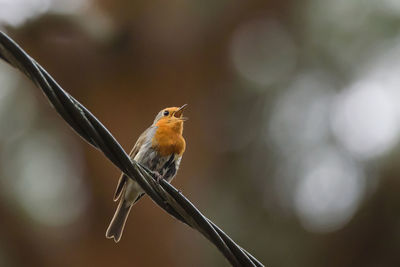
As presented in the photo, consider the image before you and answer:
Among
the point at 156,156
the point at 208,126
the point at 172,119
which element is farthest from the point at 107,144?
the point at 208,126

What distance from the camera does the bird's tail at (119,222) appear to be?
6.16 metres

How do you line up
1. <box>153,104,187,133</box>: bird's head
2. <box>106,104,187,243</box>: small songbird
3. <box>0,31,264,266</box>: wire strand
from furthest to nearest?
<box>153,104,187,133</box>: bird's head < <box>106,104,187,243</box>: small songbird < <box>0,31,264,266</box>: wire strand

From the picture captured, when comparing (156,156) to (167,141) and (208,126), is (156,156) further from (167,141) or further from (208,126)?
(208,126)

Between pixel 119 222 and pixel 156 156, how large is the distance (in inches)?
29.3

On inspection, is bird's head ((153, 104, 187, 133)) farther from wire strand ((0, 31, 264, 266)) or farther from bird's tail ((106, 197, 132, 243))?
wire strand ((0, 31, 264, 266))

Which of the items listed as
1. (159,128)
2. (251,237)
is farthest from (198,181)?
(159,128)

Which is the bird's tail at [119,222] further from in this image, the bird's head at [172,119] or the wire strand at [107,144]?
the wire strand at [107,144]

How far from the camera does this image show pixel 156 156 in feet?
19.4

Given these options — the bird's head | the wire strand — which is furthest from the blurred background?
the wire strand

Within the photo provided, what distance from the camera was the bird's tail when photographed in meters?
6.16

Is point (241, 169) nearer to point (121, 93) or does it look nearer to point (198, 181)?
point (198, 181)

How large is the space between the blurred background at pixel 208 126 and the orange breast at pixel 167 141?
8.92 feet

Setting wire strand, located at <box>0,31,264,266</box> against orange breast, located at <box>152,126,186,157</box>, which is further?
orange breast, located at <box>152,126,186,157</box>

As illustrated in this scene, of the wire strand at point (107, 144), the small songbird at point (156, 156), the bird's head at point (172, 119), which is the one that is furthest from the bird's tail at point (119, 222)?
the wire strand at point (107, 144)
